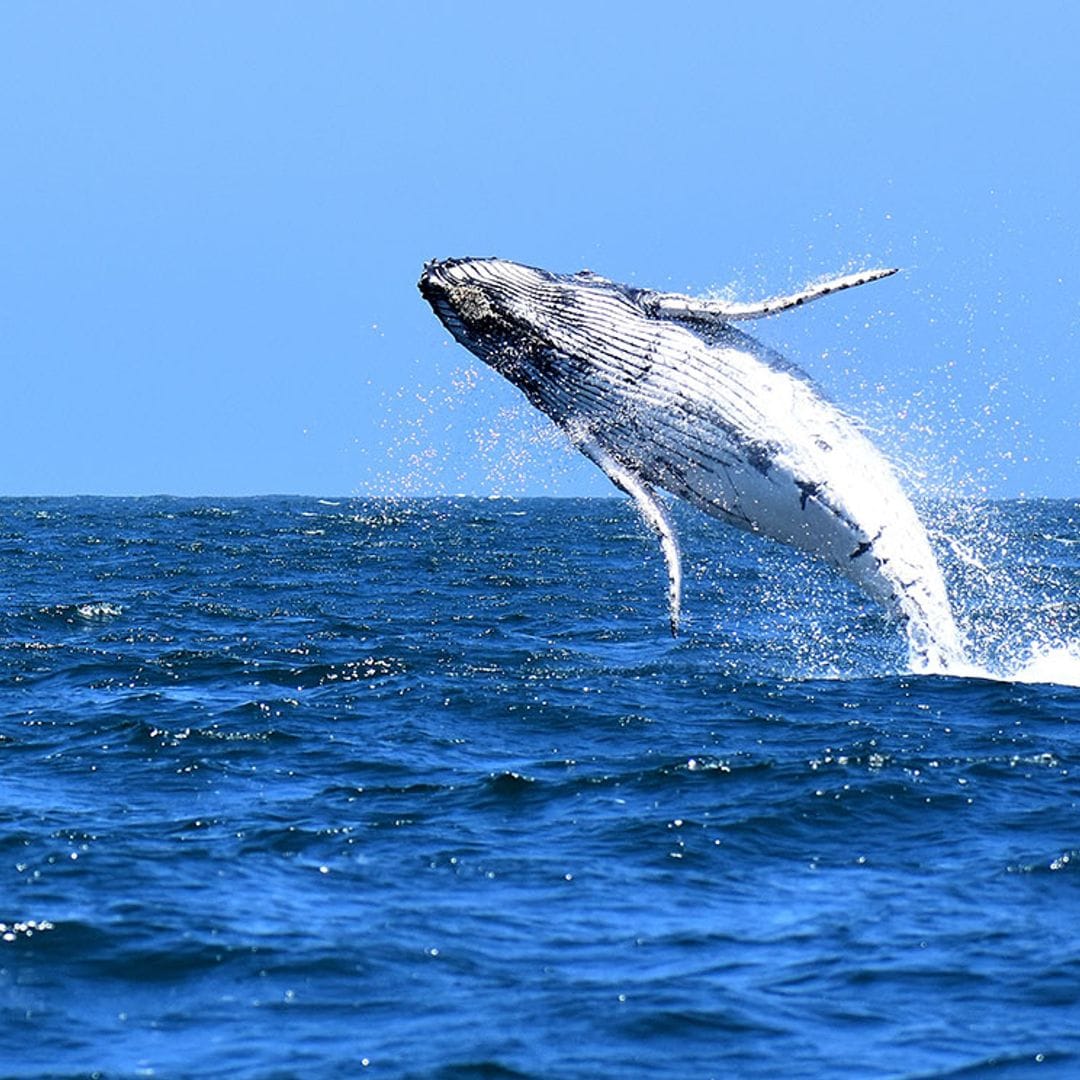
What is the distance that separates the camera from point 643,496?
14.4m

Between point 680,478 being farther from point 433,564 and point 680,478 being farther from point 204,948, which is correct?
point 433,564

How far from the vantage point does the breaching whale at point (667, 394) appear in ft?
46.5

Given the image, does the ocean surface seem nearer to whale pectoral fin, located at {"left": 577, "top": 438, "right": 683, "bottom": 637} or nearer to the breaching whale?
whale pectoral fin, located at {"left": 577, "top": 438, "right": 683, "bottom": 637}

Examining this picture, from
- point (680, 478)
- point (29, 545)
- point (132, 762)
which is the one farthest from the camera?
point (29, 545)

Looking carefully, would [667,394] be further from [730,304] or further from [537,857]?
[537,857]

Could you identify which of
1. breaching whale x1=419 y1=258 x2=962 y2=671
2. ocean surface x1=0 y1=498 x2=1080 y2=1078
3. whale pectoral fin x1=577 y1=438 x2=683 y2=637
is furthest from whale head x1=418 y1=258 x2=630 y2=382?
ocean surface x1=0 y1=498 x2=1080 y2=1078

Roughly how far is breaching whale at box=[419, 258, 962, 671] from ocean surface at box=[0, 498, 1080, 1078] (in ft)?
8.18

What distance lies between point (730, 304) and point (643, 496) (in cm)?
159

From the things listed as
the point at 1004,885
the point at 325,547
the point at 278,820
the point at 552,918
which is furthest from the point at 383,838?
the point at 325,547

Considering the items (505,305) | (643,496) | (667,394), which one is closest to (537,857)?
(643,496)

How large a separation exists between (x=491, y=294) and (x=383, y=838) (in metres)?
4.51

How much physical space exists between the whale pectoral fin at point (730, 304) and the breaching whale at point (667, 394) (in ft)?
0.05

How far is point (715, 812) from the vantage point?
16.0m

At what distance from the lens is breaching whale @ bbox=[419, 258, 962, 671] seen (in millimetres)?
14188
